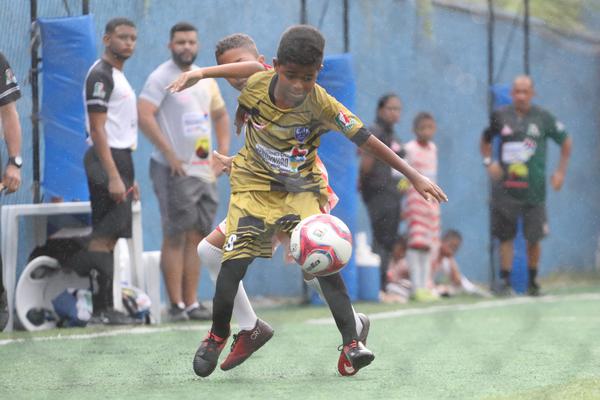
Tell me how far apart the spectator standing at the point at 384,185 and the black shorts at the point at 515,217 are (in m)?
1.25

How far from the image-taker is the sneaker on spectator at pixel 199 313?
840 cm

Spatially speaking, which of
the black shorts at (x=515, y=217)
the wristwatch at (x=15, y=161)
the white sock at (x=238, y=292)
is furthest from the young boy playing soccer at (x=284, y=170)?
the black shorts at (x=515, y=217)

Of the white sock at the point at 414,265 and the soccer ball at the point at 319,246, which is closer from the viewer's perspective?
the soccer ball at the point at 319,246

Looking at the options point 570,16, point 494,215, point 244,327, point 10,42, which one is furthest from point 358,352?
point 570,16

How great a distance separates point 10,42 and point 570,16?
25.8 ft

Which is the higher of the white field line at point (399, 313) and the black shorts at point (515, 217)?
the black shorts at point (515, 217)

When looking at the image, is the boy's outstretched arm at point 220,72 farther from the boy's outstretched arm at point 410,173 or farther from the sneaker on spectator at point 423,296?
the sneaker on spectator at point 423,296

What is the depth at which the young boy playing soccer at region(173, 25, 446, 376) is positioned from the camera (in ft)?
16.4

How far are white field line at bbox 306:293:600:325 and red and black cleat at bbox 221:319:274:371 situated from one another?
9.13 ft

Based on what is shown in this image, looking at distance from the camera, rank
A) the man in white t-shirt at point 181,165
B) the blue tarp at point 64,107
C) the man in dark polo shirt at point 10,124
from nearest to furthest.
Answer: the man in dark polo shirt at point 10,124, the blue tarp at point 64,107, the man in white t-shirt at point 181,165

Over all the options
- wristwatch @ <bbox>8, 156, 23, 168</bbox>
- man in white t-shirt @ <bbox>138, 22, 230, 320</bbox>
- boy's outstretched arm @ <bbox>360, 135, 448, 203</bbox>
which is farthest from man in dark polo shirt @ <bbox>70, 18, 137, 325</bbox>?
boy's outstretched arm @ <bbox>360, 135, 448, 203</bbox>

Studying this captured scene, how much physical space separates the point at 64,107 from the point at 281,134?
10.7 ft

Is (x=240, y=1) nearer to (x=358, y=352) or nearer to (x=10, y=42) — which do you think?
(x=10, y=42)

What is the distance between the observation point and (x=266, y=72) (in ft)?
17.2
